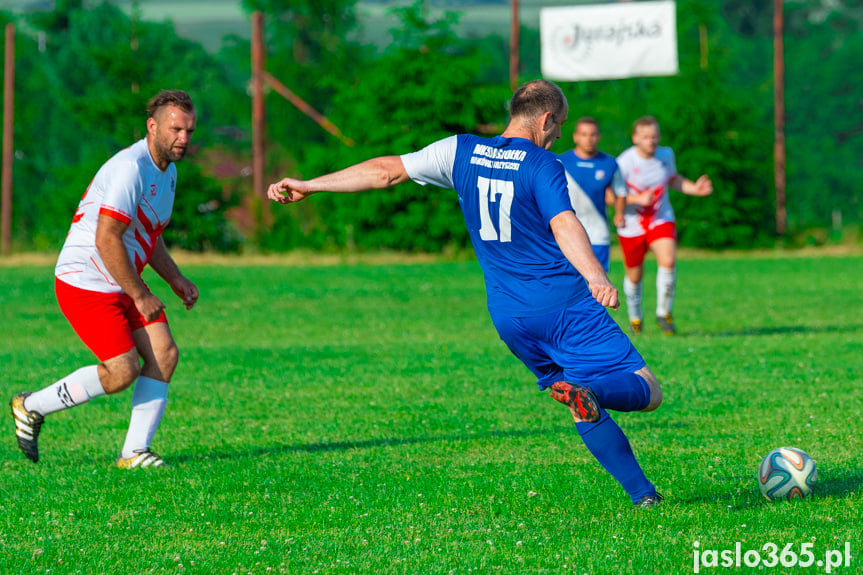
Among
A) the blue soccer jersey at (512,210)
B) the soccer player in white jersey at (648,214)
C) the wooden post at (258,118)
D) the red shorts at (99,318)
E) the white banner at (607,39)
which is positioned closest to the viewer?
the blue soccer jersey at (512,210)

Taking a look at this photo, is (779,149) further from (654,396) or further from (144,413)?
(654,396)

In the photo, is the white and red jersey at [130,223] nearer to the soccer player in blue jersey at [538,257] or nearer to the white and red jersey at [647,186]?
the soccer player in blue jersey at [538,257]

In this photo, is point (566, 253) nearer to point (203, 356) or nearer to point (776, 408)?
point (776, 408)

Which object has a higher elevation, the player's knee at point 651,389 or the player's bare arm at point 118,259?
the player's bare arm at point 118,259

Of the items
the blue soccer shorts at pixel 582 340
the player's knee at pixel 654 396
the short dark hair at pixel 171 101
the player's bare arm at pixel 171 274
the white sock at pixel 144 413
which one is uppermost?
the short dark hair at pixel 171 101

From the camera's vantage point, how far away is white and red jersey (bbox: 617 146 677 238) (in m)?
A: 12.6

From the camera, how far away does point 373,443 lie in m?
7.54

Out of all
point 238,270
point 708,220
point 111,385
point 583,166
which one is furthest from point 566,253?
point 708,220

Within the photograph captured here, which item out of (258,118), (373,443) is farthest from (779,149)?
(373,443)

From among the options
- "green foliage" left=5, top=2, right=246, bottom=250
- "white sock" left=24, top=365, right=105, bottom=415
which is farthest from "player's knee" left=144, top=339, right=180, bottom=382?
"green foliage" left=5, top=2, right=246, bottom=250

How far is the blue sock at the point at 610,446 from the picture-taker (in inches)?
209

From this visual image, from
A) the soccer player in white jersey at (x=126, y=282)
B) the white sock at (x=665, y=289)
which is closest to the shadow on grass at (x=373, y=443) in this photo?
the soccer player in white jersey at (x=126, y=282)

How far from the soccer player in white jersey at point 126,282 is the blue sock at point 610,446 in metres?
2.45

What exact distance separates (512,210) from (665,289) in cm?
809
